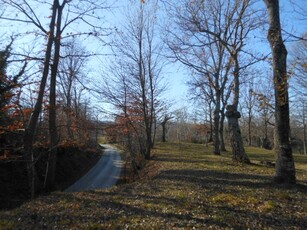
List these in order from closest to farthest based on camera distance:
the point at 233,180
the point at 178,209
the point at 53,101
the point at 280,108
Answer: the point at 178,209, the point at 280,108, the point at 233,180, the point at 53,101

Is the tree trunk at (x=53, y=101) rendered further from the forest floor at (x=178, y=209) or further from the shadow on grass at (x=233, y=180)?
the shadow on grass at (x=233, y=180)

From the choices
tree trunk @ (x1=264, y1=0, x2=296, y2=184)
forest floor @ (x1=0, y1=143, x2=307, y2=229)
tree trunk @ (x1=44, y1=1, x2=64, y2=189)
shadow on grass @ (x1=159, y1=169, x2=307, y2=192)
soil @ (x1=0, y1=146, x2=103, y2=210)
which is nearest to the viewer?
forest floor @ (x1=0, y1=143, x2=307, y2=229)

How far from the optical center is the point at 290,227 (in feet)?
16.5

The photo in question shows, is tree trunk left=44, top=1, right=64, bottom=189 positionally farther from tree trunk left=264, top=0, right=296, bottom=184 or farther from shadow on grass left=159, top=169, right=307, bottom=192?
tree trunk left=264, top=0, right=296, bottom=184

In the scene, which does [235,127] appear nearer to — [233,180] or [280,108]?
[233,180]

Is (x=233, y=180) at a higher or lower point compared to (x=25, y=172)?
higher

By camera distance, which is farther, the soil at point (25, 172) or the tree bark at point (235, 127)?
the tree bark at point (235, 127)

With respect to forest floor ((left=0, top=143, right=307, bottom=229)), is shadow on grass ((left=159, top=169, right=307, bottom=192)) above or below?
above

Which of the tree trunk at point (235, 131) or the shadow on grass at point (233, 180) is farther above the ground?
the tree trunk at point (235, 131)

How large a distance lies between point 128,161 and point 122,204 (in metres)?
14.7

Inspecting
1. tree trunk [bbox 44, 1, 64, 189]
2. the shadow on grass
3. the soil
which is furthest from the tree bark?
the soil

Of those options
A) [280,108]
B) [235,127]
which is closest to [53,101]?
[235,127]

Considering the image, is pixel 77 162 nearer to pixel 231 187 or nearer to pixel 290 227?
pixel 231 187

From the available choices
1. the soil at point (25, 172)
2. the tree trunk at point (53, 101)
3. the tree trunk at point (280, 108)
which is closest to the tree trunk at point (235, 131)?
the tree trunk at point (280, 108)
